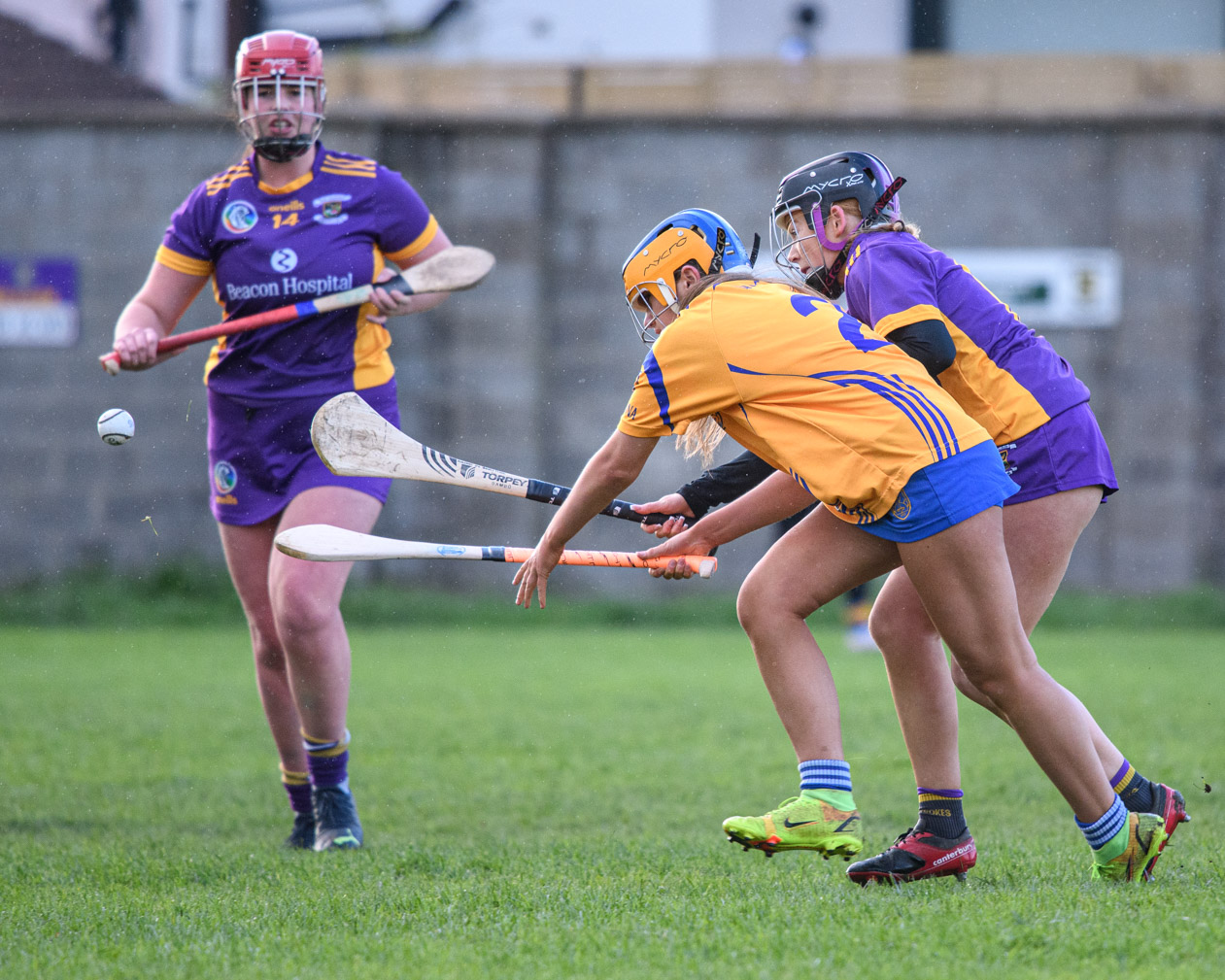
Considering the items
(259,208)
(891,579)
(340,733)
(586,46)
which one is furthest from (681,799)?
(586,46)

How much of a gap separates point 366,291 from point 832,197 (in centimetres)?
150

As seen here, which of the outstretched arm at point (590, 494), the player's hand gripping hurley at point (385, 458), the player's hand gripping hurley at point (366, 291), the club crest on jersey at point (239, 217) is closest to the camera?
the outstretched arm at point (590, 494)

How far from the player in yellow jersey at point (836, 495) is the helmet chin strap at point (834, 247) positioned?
265 mm

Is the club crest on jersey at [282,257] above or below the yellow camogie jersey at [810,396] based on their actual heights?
above

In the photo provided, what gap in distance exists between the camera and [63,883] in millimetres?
3432

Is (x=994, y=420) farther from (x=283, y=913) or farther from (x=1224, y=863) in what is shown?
(x=283, y=913)

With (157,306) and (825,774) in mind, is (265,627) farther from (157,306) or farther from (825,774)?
(825,774)

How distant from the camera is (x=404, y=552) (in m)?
3.40

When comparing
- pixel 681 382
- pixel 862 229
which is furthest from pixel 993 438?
pixel 681 382

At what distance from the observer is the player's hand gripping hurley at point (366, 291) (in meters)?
4.06

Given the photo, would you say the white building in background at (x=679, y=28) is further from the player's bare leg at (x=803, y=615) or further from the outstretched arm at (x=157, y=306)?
the player's bare leg at (x=803, y=615)

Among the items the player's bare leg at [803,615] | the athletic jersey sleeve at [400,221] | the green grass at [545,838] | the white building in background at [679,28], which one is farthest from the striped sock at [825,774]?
the white building in background at [679,28]

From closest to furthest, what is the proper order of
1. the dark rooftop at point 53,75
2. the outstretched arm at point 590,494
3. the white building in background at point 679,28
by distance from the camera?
the outstretched arm at point 590,494 < the dark rooftop at point 53,75 < the white building in background at point 679,28

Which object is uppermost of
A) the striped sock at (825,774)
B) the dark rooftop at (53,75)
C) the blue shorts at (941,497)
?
the dark rooftop at (53,75)
